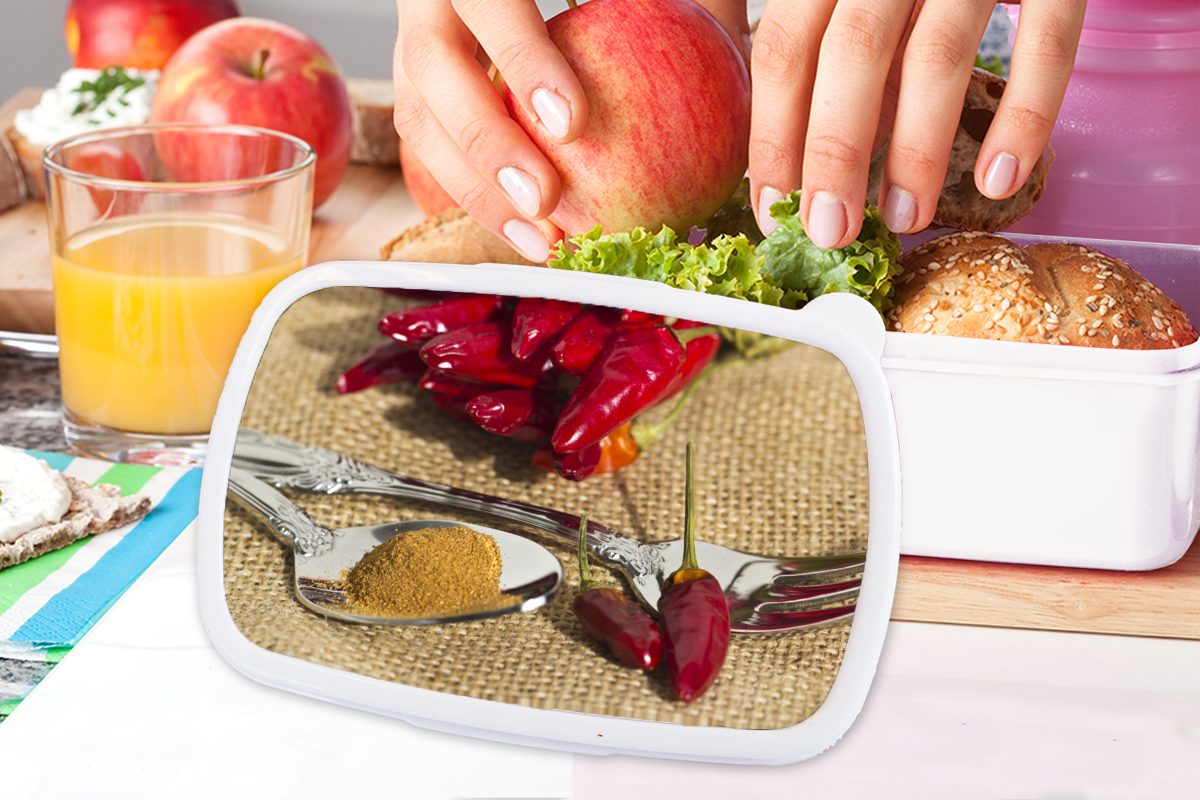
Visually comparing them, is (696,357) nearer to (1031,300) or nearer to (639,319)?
(639,319)

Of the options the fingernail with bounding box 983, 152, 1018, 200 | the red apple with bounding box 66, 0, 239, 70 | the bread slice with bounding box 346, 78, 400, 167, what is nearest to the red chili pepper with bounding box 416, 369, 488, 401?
the fingernail with bounding box 983, 152, 1018, 200

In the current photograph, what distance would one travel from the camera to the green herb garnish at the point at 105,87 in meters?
1.15

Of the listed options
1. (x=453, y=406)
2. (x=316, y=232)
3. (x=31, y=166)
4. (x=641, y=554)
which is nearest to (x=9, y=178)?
(x=31, y=166)

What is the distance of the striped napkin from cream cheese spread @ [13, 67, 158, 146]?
1.70 ft

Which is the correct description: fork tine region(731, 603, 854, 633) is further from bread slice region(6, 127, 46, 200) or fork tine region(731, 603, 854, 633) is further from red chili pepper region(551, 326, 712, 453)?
bread slice region(6, 127, 46, 200)

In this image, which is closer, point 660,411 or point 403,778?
point 403,778

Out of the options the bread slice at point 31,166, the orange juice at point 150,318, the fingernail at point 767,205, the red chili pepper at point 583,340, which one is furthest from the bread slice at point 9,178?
the fingernail at point 767,205

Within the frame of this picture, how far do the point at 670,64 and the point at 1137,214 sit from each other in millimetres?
308

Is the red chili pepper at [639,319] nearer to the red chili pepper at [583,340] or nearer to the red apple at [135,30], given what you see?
the red chili pepper at [583,340]

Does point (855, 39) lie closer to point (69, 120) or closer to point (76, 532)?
point (76, 532)

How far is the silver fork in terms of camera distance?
515 mm

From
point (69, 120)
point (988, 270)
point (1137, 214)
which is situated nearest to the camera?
point (988, 270)

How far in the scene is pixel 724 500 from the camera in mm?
658

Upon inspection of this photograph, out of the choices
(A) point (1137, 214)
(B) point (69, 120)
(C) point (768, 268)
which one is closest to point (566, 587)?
(C) point (768, 268)
